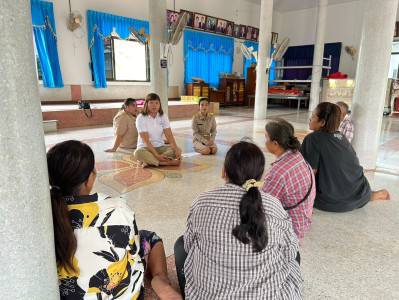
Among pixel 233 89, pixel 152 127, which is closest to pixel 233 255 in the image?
pixel 152 127

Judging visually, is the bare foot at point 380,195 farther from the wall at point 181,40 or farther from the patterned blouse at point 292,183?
the wall at point 181,40

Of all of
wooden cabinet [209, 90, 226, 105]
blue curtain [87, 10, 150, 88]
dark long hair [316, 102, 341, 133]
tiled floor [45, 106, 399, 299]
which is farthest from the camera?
wooden cabinet [209, 90, 226, 105]

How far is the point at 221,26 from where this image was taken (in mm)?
11922

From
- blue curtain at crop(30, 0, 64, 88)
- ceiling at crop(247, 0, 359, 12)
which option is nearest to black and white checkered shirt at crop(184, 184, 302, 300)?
blue curtain at crop(30, 0, 64, 88)

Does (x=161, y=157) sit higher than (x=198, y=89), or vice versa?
(x=198, y=89)

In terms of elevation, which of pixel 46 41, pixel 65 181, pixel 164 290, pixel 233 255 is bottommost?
pixel 164 290

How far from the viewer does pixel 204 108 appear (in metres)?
4.16

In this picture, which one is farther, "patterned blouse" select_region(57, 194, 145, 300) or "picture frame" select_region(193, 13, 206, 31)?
"picture frame" select_region(193, 13, 206, 31)

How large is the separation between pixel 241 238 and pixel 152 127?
280cm

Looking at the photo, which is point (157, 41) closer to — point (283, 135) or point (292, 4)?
point (283, 135)

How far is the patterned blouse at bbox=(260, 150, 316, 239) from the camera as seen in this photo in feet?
5.43

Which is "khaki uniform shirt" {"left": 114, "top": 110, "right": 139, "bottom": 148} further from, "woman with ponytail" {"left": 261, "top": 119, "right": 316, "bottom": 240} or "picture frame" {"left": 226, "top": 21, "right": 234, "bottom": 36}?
"picture frame" {"left": 226, "top": 21, "right": 234, "bottom": 36}

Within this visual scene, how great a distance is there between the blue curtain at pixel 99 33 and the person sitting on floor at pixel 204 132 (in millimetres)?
5560

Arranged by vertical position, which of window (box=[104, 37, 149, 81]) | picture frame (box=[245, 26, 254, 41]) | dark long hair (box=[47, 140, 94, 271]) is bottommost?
dark long hair (box=[47, 140, 94, 271])
